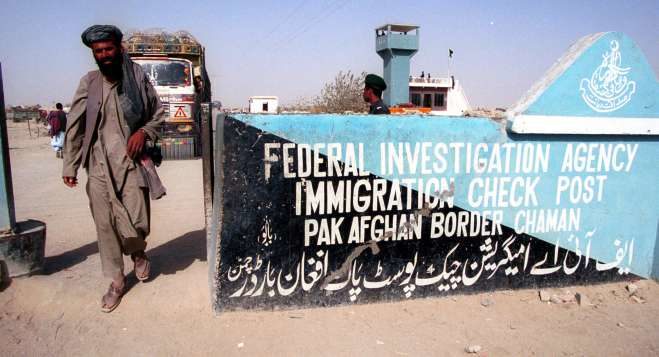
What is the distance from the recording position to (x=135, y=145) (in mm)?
3012

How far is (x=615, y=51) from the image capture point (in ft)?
11.0

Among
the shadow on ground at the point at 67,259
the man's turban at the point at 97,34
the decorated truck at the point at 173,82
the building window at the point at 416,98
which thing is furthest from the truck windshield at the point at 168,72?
the building window at the point at 416,98

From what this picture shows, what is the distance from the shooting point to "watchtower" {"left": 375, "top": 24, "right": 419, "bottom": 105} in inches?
1293

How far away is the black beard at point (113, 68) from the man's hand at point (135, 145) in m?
0.40

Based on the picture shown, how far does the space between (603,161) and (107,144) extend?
358 centimetres

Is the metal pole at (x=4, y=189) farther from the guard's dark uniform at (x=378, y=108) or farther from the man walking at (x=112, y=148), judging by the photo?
the guard's dark uniform at (x=378, y=108)

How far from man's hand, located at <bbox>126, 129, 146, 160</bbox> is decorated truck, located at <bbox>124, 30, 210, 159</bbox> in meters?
8.84

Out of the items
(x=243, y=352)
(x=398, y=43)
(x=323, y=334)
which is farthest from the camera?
(x=398, y=43)

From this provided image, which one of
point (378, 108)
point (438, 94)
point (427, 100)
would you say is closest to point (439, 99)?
point (438, 94)

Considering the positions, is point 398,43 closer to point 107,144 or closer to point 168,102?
point 168,102

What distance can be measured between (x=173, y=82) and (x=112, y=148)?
926 centimetres

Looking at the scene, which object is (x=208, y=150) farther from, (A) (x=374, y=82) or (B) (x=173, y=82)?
(B) (x=173, y=82)

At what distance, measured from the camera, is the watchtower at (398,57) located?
32.8 meters

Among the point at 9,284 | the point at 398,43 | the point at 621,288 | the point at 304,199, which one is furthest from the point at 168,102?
the point at 398,43
